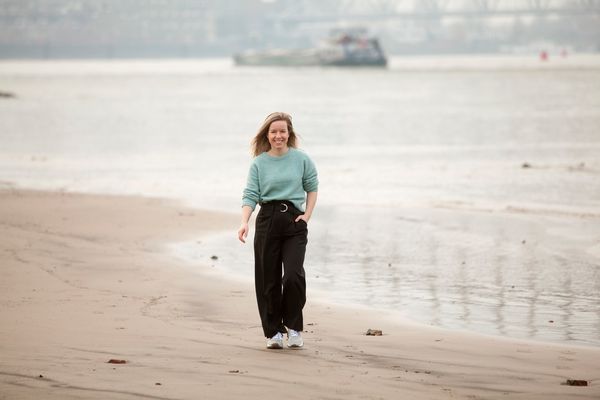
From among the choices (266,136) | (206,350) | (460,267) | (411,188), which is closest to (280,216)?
(266,136)

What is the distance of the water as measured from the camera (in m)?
8.45

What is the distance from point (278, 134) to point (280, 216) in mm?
399

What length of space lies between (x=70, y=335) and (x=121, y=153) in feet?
68.5

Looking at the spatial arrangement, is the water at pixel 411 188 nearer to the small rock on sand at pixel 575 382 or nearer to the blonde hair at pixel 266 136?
the small rock on sand at pixel 575 382

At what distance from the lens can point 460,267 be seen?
385 inches

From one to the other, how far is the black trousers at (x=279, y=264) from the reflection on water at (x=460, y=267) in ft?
4.38

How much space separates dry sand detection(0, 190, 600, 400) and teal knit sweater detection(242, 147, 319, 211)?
75 cm

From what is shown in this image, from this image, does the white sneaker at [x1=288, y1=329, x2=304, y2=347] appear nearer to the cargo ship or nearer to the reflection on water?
the reflection on water

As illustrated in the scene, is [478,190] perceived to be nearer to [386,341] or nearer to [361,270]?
[361,270]

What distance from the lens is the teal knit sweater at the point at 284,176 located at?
19.9 ft

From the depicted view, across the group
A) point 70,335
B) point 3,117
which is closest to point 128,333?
point 70,335

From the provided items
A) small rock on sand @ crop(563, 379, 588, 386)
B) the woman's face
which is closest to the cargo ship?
the woman's face

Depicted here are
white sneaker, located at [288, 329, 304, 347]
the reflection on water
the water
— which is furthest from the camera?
the water

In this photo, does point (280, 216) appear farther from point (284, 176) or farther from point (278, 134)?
point (278, 134)
